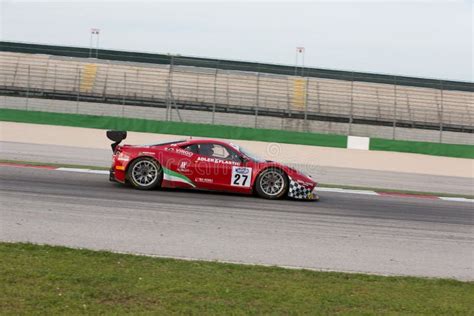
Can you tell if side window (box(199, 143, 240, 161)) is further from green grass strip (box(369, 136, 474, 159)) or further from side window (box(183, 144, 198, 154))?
green grass strip (box(369, 136, 474, 159))

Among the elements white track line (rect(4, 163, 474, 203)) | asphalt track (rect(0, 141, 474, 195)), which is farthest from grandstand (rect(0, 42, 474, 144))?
white track line (rect(4, 163, 474, 203))

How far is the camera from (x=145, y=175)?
1077 cm

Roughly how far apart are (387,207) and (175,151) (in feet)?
13.9

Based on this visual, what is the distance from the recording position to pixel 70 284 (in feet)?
15.4

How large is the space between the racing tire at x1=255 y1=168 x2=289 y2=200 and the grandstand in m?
15.4

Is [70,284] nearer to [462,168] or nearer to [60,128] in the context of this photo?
[60,128]

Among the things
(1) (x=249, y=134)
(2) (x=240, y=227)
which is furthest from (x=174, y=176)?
(1) (x=249, y=134)

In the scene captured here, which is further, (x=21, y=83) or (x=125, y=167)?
(x=21, y=83)

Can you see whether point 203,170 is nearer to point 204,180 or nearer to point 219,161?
point 204,180

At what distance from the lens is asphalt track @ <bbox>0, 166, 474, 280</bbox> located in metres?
6.62

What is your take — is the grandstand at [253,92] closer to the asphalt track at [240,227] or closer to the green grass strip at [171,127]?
the green grass strip at [171,127]

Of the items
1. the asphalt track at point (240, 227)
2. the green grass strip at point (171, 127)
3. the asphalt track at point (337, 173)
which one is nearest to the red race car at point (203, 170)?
the asphalt track at point (240, 227)

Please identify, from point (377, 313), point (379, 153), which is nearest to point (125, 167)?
point (377, 313)

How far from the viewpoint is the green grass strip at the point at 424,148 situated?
Answer: 76.4 ft
